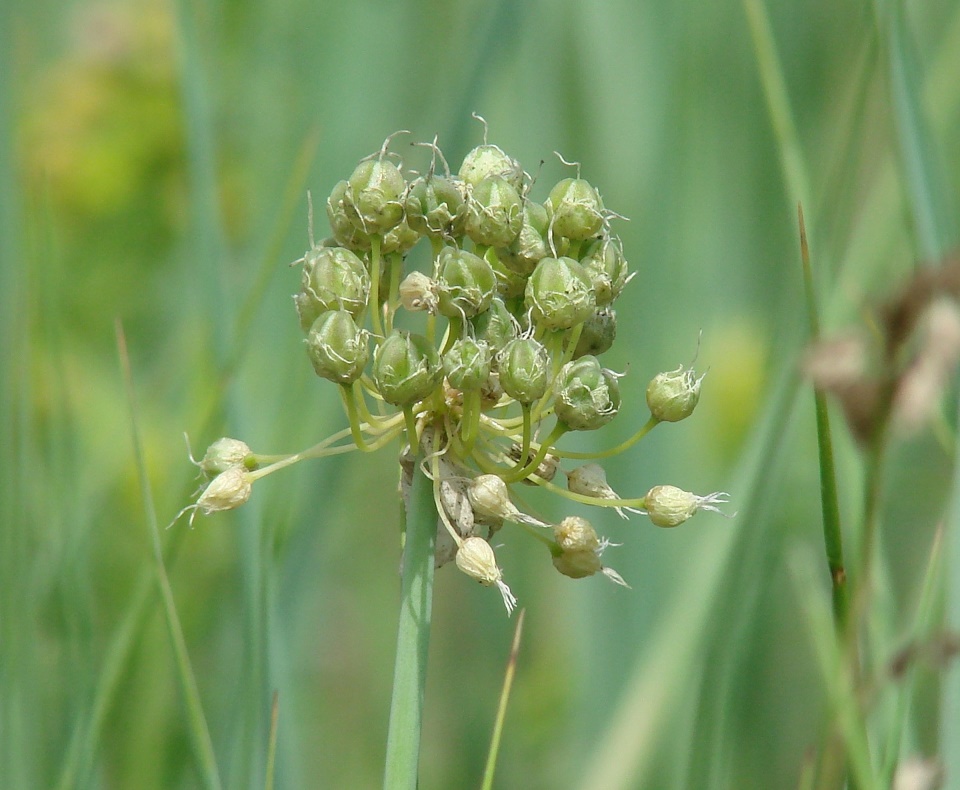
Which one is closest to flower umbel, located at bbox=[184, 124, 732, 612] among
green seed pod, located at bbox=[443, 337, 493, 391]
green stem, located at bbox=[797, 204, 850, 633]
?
Answer: green seed pod, located at bbox=[443, 337, 493, 391]

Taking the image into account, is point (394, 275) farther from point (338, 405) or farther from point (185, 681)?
point (338, 405)

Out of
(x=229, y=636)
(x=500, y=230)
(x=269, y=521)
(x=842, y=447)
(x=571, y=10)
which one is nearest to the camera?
(x=500, y=230)

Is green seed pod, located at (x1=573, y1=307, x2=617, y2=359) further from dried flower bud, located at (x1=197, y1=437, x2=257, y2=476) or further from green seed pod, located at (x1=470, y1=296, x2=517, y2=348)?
dried flower bud, located at (x1=197, y1=437, x2=257, y2=476)

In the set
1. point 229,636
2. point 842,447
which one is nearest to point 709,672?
point 842,447

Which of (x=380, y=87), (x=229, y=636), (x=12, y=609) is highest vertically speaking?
(x=380, y=87)

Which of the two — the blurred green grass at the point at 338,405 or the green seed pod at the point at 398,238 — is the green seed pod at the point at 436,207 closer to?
the green seed pod at the point at 398,238

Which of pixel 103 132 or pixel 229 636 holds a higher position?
pixel 103 132

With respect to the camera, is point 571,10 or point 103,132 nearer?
point 571,10

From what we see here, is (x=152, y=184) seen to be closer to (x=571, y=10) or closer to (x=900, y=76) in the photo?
(x=571, y=10)
